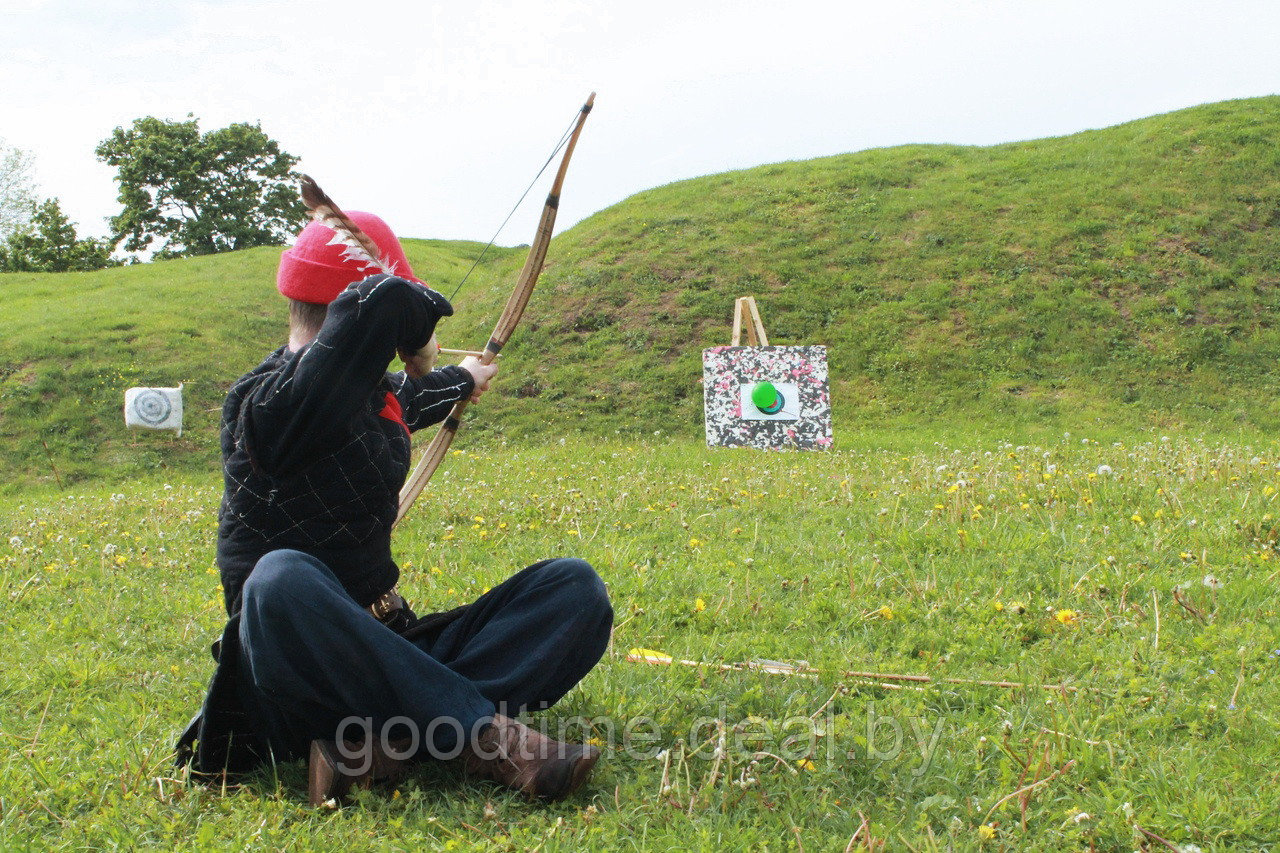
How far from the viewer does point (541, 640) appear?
2525 millimetres

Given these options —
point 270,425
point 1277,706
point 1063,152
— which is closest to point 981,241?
point 1063,152

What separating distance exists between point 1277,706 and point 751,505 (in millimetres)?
3335

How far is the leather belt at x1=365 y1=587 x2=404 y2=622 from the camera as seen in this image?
2617mm

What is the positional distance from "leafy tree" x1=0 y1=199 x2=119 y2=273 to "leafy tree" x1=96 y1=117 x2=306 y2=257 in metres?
2.36

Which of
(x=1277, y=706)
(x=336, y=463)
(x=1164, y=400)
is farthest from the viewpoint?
(x=1164, y=400)

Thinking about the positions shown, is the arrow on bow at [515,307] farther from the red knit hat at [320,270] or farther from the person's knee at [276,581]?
the person's knee at [276,581]

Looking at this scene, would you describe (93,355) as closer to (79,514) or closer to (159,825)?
(79,514)

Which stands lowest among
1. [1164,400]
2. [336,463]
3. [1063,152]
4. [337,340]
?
[1164,400]

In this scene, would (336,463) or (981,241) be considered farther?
(981,241)

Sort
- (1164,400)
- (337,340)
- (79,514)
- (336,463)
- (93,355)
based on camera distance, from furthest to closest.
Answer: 1. (93,355)
2. (1164,400)
3. (79,514)
4. (336,463)
5. (337,340)

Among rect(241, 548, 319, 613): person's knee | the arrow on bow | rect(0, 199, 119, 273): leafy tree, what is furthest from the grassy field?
rect(0, 199, 119, 273): leafy tree

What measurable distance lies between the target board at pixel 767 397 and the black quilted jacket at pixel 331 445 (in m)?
8.69

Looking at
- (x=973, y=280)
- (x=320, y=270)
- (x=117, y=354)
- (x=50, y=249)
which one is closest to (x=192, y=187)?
(x=50, y=249)

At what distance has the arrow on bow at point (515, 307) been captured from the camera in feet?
11.1
